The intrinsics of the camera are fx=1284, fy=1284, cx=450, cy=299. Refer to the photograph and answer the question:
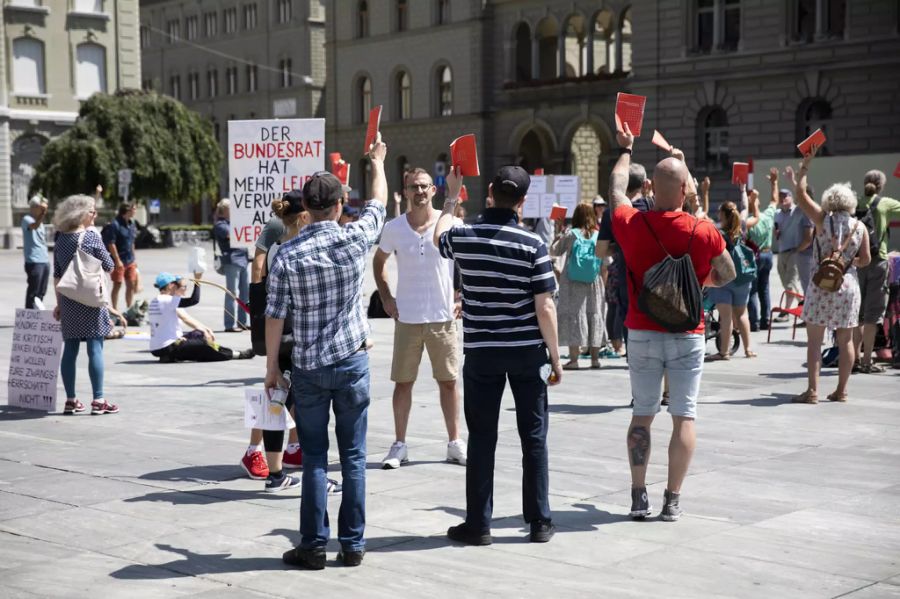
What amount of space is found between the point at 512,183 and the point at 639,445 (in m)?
1.64

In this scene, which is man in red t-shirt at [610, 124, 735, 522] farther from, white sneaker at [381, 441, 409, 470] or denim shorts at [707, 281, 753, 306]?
denim shorts at [707, 281, 753, 306]

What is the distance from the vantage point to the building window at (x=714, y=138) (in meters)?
46.8

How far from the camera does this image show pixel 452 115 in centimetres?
6081

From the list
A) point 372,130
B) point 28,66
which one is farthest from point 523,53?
point 372,130

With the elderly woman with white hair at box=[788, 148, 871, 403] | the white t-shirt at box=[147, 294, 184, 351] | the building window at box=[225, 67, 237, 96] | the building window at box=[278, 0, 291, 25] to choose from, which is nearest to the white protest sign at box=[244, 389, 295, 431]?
the elderly woman with white hair at box=[788, 148, 871, 403]

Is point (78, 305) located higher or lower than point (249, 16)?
lower

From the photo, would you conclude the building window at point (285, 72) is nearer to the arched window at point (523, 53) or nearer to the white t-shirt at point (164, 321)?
the arched window at point (523, 53)

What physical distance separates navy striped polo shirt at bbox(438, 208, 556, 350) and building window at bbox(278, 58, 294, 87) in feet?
224

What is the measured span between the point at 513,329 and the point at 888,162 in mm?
28857

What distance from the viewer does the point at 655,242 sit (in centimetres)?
684

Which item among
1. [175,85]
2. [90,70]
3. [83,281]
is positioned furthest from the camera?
[175,85]

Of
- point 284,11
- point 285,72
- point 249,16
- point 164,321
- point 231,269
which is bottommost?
point 164,321

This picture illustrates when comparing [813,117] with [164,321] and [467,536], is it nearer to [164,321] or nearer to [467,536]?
[164,321]

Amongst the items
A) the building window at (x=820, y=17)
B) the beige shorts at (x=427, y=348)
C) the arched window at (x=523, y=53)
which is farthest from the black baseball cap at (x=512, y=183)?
the arched window at (x=523, y=53)
